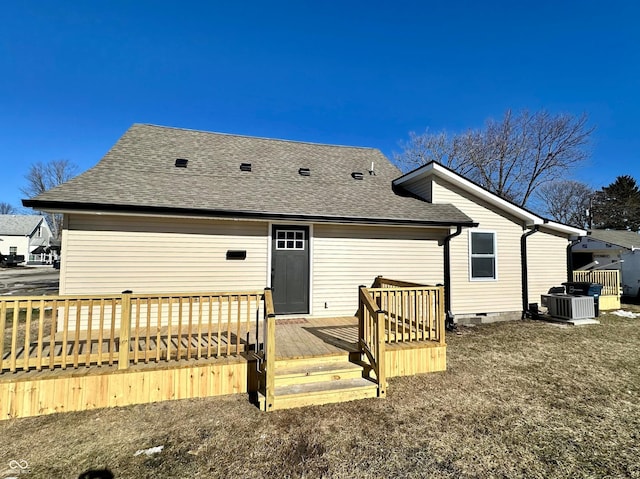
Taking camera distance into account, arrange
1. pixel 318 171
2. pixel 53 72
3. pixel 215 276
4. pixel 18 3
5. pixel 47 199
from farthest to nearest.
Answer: pixel 53 72
pixel 318 171
pixel 18 3
pixel 215 276
pixel 47 199

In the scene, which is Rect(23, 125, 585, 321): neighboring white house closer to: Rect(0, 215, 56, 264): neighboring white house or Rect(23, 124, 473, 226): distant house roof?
Rect(23, 124, 473, 226): distant house roof

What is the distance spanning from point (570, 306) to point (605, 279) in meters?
4.71

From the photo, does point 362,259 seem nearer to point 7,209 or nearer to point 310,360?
point 310,360

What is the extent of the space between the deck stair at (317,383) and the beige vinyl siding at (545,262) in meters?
7.43

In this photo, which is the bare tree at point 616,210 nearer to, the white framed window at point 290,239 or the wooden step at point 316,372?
the white framed window at point 290,239

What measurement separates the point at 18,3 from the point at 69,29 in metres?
2.01

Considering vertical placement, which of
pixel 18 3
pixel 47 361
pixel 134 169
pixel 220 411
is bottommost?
pixel 220 411

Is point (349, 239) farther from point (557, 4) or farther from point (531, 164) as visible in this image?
point (531, 164)

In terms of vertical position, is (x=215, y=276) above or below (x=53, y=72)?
below

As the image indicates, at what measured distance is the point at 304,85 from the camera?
15453 mm

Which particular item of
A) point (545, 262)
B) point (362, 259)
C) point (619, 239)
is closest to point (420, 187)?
point (362, 259)

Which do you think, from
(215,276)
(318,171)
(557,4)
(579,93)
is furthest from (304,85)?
(579,93)

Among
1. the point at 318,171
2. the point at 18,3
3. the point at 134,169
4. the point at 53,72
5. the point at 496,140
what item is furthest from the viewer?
the point at 496,140

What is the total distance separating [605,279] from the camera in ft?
36.6
